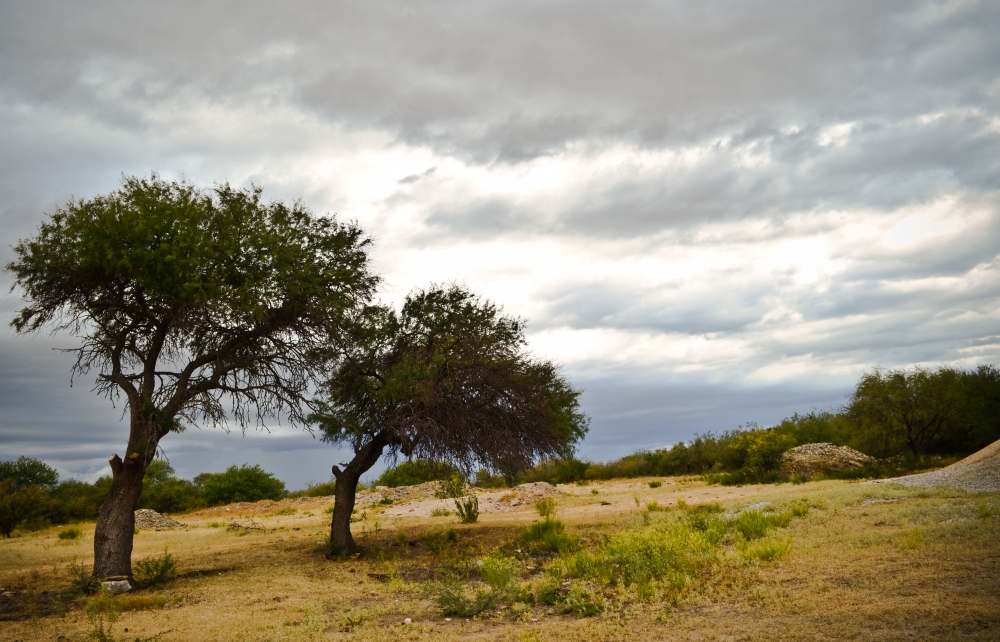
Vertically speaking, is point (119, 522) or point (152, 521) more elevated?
point (119, 522)

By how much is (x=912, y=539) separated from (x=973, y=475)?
10.5 metres

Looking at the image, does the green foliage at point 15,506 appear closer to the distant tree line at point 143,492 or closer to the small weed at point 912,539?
the distant tree line at point 143,492

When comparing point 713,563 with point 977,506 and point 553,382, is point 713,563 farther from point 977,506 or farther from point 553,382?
point 553,382

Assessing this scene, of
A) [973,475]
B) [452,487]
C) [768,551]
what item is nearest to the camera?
[768,551]

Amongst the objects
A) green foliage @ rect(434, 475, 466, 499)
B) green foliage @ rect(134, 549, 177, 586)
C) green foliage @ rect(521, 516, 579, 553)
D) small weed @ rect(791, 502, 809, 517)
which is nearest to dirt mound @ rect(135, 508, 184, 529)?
green foliage @ rect(434, 475, 466, 499)

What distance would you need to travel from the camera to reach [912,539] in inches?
424

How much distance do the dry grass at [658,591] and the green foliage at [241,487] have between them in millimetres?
31458

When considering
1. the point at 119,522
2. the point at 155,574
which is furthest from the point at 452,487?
the point at 119,522

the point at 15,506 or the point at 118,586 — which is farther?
the point at 15,506

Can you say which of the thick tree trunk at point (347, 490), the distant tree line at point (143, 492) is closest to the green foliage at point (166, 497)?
the distant tree line at point (143, 492)

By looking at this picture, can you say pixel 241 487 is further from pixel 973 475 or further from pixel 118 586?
pixel 973 475

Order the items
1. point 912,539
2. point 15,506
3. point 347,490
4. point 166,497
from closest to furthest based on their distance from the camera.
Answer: point 912,539 → point 347,490 → point 15,506 → point 166,497

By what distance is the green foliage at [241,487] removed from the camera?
162 feet

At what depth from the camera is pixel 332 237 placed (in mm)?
17047
